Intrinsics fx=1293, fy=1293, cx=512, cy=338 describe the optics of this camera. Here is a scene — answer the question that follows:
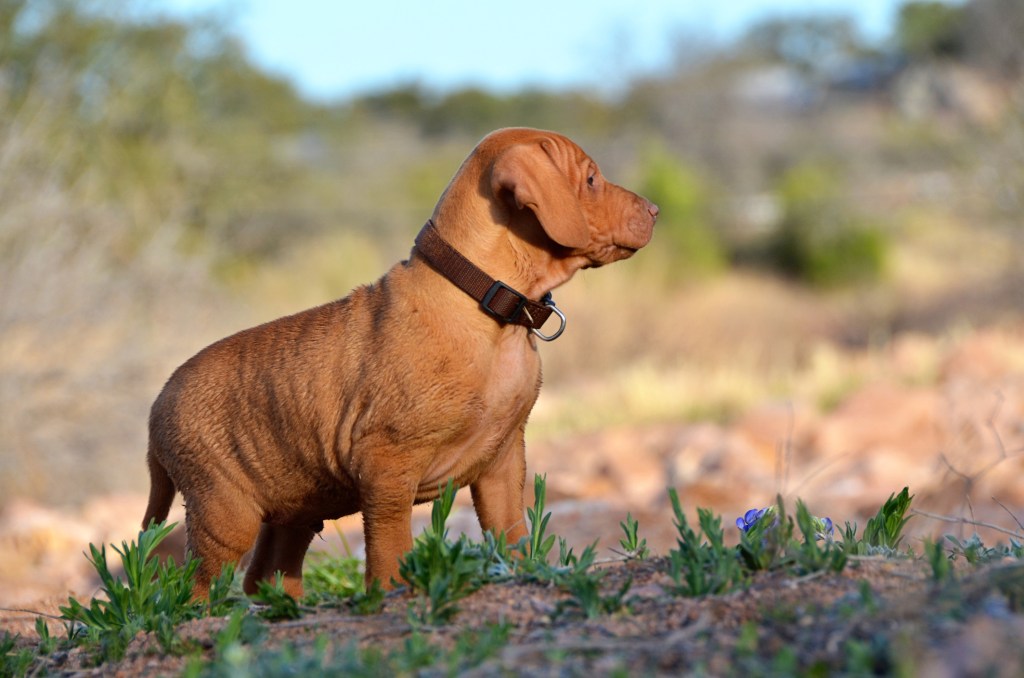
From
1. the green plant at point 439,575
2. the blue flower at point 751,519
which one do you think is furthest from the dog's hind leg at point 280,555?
the blue flower at point 751,519

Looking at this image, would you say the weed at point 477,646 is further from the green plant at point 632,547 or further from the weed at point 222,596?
the weed at point 222,596

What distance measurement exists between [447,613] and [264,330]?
1866 millimetres

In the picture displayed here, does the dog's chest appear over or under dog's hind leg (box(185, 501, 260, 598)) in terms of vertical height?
over

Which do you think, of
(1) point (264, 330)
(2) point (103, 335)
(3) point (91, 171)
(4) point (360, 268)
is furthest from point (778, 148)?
(1) point (264, 330)

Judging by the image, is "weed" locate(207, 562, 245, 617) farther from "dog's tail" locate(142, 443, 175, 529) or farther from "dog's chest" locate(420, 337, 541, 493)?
"dog's tail" locate(142, 443, 175, 529)

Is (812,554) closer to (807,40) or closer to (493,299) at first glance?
(493,299)

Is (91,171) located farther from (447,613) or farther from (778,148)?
(778,148)

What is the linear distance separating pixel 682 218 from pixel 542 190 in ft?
104

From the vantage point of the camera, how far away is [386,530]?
4.64 metres

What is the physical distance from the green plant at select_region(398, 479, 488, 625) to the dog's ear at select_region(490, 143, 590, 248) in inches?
48.8

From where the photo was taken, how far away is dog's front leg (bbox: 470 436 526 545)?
507 centimetres

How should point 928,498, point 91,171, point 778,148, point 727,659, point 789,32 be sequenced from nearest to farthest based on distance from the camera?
point 727,659 < point 928,498 < point 91,171 < point 778,148 < point 789,32

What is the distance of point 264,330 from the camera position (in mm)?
5332

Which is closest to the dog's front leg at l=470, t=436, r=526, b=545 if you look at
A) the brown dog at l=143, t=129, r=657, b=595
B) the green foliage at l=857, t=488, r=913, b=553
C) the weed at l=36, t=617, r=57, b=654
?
the brown dog at l=143, t=129, r=657, b=595
